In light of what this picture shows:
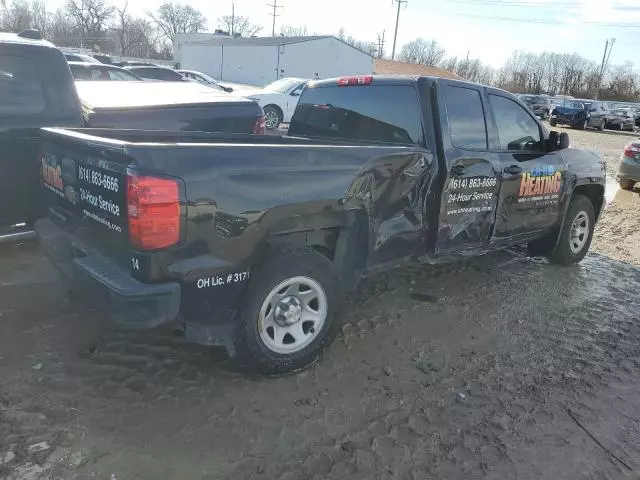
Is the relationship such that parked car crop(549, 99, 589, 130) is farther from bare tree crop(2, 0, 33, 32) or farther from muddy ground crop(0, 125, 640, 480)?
bare tree crop(2, 0, 33, 32)

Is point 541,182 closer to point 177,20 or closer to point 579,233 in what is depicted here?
point 579,233

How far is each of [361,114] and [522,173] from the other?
1.60 metres

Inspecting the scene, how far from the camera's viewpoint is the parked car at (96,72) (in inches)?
450

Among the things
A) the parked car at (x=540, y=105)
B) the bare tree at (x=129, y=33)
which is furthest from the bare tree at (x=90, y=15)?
the parked car at (x=540, y=105)

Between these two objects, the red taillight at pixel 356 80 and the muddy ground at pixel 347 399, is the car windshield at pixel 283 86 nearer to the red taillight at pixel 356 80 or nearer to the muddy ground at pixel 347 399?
the red taillight at pixel 356 80

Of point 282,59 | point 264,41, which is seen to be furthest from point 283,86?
point 264,41

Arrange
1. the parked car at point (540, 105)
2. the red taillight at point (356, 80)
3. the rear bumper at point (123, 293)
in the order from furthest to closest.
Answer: the parked car at point (540, 105)
the red taillight at point (356, 80)
the rear bumper at point (123, 293)

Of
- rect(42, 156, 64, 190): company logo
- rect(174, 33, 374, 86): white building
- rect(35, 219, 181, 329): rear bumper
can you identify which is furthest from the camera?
rect(174, 33, 374, 86): white building

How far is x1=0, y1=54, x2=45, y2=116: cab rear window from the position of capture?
4520 millimetres

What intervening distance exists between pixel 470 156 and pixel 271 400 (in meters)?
2.54

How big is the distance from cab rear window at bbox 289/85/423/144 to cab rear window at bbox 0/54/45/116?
229 centimetres

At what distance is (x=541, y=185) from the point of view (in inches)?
211

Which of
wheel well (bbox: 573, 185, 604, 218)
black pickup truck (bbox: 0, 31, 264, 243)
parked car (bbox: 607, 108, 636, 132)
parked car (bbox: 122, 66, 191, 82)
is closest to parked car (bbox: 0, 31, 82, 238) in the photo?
black pickup truck (bbox: 0, 31, 264, 243)

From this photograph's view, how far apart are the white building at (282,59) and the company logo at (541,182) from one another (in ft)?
167
